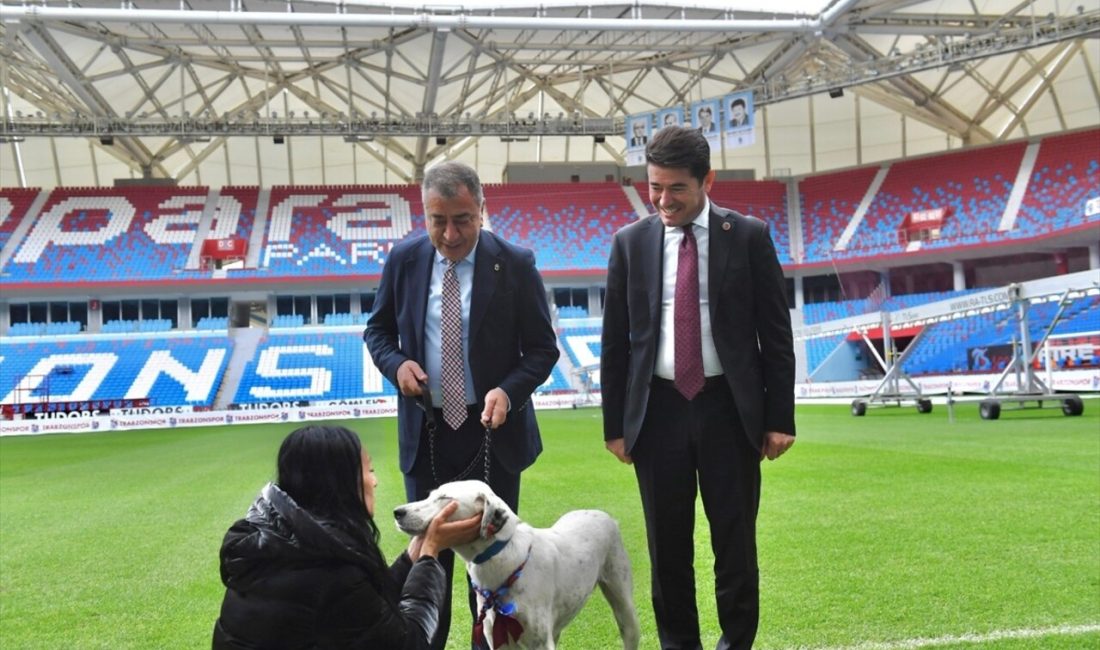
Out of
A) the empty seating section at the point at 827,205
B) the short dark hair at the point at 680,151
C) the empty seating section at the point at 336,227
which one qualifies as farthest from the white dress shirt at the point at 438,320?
the empty seating section at the point at 827,205

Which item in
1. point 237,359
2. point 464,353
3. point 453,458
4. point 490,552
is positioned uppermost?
point 464,353

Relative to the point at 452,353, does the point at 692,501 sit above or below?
below

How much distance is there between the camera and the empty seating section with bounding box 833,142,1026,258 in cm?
3931

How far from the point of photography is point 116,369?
121ft

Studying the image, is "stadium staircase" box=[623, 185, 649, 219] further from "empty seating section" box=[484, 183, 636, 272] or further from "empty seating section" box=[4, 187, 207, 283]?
"empty seating section" box=[4, 187, 207, 283]

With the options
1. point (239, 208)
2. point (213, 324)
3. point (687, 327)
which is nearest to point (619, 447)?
point (687, 327)

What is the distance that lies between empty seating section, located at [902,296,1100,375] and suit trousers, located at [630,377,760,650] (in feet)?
99.8

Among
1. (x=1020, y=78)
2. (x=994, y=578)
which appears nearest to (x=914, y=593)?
(x=994, y=578)

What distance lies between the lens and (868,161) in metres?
46.4

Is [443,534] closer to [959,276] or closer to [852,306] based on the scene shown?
[852,306]

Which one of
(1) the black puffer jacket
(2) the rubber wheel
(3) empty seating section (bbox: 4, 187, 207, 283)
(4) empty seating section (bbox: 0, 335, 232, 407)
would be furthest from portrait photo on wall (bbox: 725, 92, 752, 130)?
(1) the black puffer jacket

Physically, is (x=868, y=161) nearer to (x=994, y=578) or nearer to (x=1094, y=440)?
(x=1094, y=440)

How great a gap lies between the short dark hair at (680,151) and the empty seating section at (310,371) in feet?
106

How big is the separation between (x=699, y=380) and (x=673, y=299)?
33 centimetres
